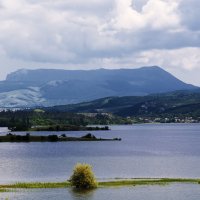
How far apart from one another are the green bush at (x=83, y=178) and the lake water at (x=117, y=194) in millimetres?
2971

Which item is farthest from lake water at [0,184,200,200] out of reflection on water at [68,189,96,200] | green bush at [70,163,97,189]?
green bush at [70,163,97,189]

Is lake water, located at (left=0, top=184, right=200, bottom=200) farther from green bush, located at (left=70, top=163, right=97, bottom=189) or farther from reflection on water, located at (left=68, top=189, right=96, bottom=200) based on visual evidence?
green bush, located at (left=70, top=163, right=97, bottom=189)

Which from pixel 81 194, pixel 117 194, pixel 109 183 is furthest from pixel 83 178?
pixel 117 194

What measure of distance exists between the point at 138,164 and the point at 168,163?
35.1 feet

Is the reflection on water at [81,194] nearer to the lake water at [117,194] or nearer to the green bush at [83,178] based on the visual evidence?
the lake water at [117,194]

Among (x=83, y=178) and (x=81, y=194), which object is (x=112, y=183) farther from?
(x=81, y=194)

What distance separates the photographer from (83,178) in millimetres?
125375

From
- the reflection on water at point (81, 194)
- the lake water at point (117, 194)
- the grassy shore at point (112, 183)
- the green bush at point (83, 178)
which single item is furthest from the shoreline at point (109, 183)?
the reflection on water at point (81, 194)

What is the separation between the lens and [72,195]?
4535 inches

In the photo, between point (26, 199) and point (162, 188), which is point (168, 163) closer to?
point (162, 188)

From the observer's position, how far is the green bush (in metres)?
124

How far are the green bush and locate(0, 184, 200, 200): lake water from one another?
2.97m

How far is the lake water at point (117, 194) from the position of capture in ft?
366

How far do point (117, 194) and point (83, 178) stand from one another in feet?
38.1
